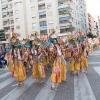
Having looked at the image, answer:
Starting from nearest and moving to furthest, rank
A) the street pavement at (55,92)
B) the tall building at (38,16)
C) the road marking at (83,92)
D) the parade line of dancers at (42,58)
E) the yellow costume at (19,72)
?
the road marking at (83,92), the street pavement at (55,92), the parade line of dancers at (42,58), the yellow costume at (19,72), the tall building at (38,16)

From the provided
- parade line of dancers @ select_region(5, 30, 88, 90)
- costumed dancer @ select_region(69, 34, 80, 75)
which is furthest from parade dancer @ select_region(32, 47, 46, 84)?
costumed dancer @ select_region(69, 34, 80, 75)

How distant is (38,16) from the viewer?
A: 181 ft

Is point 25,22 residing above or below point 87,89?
above

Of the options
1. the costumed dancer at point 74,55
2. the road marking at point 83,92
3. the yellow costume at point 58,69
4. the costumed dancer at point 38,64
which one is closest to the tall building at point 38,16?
the costumed dancer at point 74,55

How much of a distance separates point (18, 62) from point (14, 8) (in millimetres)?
53079

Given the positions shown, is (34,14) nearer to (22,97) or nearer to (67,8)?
(67,8)

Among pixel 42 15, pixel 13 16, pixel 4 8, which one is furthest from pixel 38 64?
pixel 4 8

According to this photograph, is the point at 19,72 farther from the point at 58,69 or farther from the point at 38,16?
the point at 38,16

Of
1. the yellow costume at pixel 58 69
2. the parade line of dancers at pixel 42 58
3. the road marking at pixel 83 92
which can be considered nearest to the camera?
the road marking at pixel 83 92

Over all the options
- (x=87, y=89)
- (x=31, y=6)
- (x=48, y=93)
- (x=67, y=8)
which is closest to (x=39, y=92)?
(x=48, y=93)

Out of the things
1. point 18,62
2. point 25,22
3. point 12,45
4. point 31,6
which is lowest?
point 18,62

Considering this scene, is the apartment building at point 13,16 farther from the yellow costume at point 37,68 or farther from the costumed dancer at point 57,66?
the costumed dancer at point 57,66

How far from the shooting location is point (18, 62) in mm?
7852

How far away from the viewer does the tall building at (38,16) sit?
171 ft
